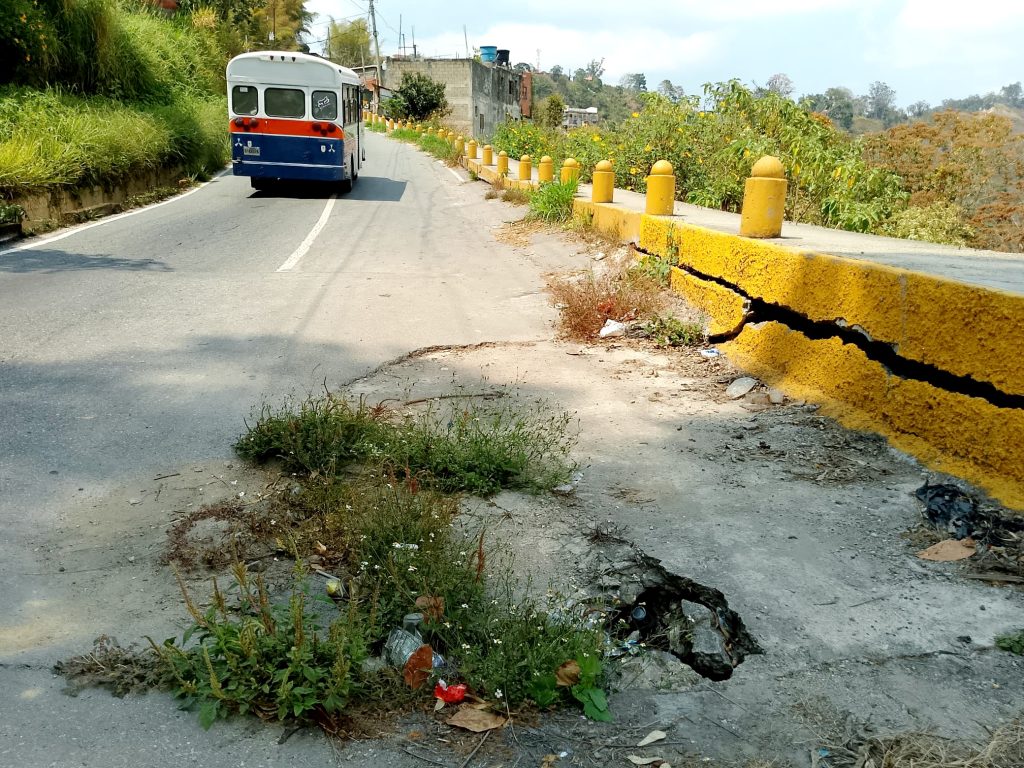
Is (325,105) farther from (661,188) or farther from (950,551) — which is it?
(950,551)

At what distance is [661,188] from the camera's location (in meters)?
8.99

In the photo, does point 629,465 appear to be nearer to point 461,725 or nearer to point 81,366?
point 461,725

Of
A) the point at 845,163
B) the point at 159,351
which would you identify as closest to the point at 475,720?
the point at 159,351

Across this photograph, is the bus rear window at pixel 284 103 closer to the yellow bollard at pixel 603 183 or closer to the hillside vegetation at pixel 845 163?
the hillside vegetation at pixel 845 163

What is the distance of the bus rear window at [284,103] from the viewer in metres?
15.9

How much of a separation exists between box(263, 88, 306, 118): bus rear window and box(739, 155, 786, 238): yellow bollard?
11.7 m

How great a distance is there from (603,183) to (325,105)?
7.12 m

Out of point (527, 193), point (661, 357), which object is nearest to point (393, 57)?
point (527, 193)

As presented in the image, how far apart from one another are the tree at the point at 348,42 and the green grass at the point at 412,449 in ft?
326

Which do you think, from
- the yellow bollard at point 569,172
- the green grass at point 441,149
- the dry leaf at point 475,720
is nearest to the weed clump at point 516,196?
the yellow bollard at point 569,172

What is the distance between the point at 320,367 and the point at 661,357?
9.21 ft

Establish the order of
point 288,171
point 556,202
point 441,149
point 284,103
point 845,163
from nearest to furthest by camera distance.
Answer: point 845,163
point 556,202
point 284,103
point 288,171
point 441,149

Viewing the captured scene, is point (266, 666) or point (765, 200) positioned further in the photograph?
point (765, 200)

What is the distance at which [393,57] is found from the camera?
243ft
